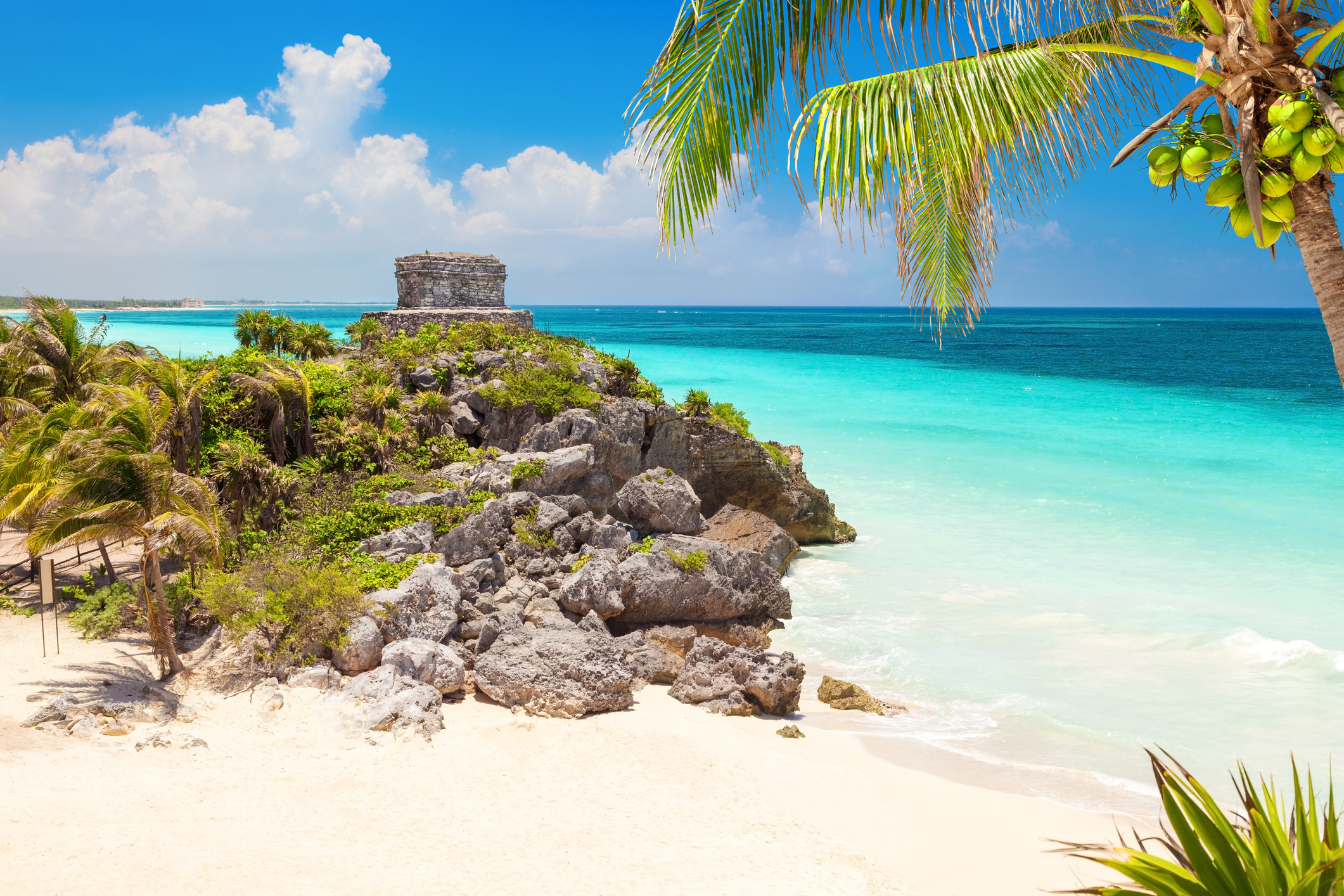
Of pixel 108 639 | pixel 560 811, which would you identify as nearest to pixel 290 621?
pixel 108 639

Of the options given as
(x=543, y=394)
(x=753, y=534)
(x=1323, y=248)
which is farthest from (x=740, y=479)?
(x=1323, y=248)

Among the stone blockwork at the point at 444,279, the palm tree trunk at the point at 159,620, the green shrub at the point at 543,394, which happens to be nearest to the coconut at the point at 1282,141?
the palm tree trunk at the point at 159,620

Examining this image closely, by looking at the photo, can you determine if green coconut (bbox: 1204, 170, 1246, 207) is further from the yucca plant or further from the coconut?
the yucca plant

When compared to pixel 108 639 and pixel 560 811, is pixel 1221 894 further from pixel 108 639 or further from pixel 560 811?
pixel 108 639

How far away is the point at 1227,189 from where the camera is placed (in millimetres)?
2461

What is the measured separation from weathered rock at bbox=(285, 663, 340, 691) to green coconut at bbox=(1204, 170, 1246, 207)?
8137 millimetres

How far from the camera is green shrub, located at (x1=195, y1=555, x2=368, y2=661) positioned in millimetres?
8453

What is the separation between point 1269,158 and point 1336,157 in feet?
0.52

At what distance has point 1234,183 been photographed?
2455 millimetres

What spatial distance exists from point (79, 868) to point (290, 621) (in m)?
3.40

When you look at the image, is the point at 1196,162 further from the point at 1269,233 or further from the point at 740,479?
the point at 740,479

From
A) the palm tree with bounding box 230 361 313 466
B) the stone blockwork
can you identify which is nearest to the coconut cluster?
the palm tree with bounding box 230 361 313 466

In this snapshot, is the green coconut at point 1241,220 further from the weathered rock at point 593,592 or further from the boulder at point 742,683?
the weathered rock at point 593,592

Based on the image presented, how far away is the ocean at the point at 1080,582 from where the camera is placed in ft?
26.7
